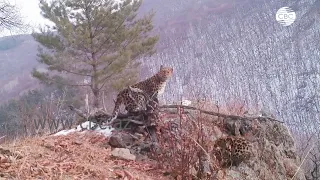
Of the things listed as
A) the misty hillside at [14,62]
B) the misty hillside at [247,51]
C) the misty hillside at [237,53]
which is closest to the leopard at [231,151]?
the misty hillside at [247,51]

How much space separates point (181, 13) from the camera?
67.8 meters

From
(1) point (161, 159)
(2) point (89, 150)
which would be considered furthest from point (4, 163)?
(1) point (161, 159)

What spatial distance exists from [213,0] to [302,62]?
23.3 meters

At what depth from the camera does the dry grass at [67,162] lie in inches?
112

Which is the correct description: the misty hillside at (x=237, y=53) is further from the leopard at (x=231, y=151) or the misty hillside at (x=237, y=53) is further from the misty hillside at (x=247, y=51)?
the leopard at (x=231, y=151)

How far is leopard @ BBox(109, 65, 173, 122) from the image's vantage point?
190 inches

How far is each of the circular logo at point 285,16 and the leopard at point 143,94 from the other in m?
58.5

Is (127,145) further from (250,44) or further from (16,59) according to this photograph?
(16,59)

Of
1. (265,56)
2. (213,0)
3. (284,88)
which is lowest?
(284,88)

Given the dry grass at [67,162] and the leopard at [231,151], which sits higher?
the dry grass at [67,162]

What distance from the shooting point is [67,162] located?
10.4 feet

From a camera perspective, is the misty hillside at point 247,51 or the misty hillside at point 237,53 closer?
the misty hillside at point 247,51

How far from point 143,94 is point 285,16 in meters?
59.9

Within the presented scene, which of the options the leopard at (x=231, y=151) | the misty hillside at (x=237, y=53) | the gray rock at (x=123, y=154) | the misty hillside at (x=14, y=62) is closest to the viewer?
the gray rock at (x=123, y=154)
